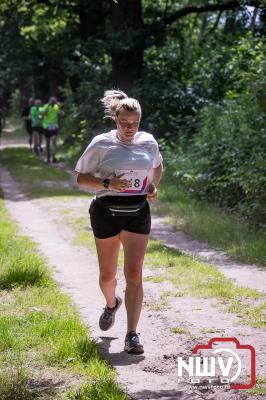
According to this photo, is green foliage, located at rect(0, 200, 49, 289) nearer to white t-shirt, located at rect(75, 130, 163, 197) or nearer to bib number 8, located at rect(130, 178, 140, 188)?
white t-shirt, located at rect(75, 130, 163, 197)

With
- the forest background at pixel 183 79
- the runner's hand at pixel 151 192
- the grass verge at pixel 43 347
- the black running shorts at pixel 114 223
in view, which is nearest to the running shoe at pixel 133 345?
the grass verge at pixel 43 347

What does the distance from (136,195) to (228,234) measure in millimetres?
5712

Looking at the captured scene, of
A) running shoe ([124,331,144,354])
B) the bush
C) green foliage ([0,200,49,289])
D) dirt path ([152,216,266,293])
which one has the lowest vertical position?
dirt path ([152,216,266,293])

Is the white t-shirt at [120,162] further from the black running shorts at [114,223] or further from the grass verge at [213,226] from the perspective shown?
the grass verge at [213,226]

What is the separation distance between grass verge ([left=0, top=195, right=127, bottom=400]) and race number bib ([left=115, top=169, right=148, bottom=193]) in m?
1.27

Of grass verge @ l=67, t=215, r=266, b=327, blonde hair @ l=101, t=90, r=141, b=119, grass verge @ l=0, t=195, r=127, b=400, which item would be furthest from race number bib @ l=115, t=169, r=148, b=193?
grass verge @ l=67, t=215, r=266, b=327

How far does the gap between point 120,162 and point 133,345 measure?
1463 mm

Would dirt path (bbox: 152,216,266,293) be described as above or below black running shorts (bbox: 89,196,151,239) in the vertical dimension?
below

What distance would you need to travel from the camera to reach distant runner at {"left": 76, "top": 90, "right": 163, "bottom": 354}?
5590mm

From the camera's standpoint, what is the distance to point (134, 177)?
5.58 metres

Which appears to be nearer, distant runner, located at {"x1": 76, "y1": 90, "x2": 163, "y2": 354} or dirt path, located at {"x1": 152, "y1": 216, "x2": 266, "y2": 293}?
distant runner, located at {"x1": 76, "y1": 90, "x2": 163, "y2": 354}

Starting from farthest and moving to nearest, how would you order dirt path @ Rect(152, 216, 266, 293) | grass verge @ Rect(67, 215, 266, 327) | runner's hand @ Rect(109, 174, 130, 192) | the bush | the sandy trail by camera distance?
the bush < dirt path @ Rect(152, 216, 266, 293) < grass verge @ Rect(67, 215, 266, 327) < runner's hand @ Rect(109, 174, 130, 192) < the sandy trail

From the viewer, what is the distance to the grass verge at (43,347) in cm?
468

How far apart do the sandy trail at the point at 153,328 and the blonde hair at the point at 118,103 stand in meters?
1.94
